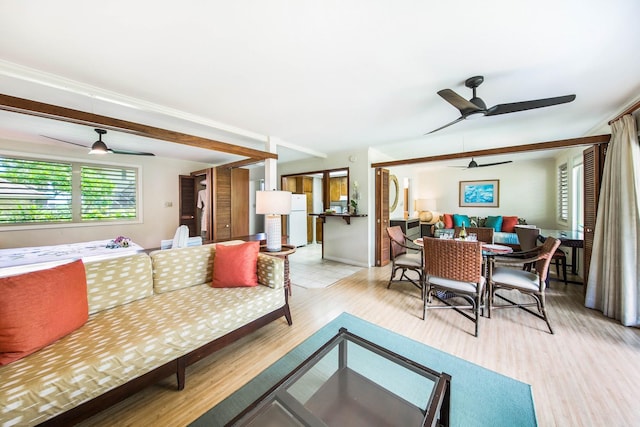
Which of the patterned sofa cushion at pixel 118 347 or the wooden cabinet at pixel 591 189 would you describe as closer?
the patterned sofa cushion at pixel 118 347

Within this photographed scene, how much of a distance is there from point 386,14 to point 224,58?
1190 millimetres

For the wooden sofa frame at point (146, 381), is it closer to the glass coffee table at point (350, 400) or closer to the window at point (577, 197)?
the glass coffee table at point (350, 400)

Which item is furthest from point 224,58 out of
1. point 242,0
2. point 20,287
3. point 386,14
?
point 20,287

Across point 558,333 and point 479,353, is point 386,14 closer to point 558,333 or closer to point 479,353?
point 479,353

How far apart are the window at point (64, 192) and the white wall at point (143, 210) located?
0.14m

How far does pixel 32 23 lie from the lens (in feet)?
4.48

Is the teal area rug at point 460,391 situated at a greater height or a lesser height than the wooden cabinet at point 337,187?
lesser

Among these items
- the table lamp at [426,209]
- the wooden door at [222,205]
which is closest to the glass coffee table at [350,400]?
the wooden door at [222,205]

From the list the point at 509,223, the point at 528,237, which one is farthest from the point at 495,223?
the point at 528,237

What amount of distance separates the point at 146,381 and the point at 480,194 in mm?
7694

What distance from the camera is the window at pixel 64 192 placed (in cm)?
363

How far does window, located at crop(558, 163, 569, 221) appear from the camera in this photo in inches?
184

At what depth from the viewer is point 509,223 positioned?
18.0ft

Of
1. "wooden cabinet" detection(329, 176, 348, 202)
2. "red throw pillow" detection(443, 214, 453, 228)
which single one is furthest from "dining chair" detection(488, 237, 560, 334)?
"wooden cabinet" detection(329, 176, 348, 202)
